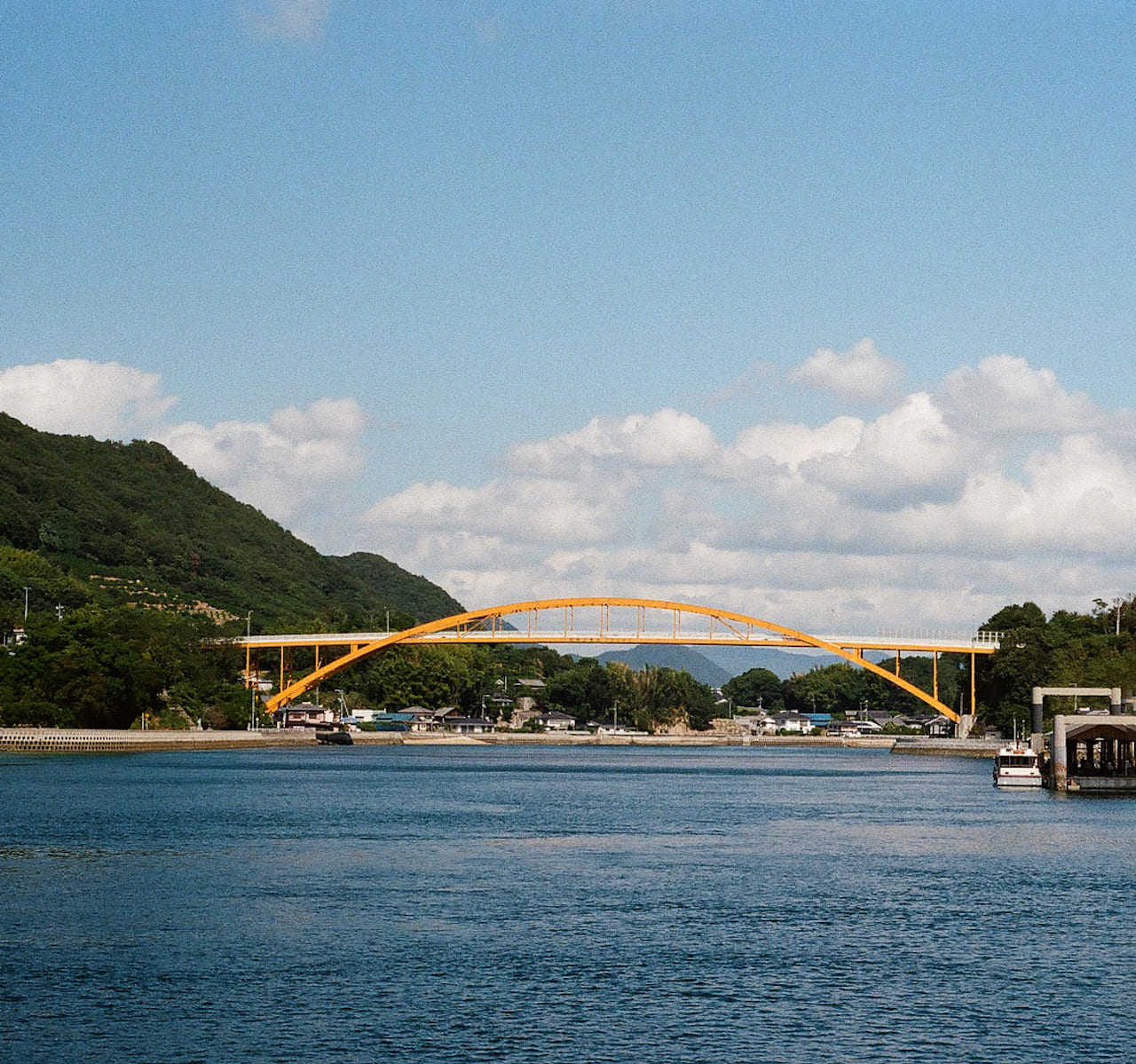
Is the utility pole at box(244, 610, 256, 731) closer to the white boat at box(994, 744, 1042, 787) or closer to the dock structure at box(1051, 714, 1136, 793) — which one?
the white boat at box(994, 744, 1042, 787)

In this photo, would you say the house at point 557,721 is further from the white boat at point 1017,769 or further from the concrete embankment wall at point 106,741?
the white boat at point 1017,769

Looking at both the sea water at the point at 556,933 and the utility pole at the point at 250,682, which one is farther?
the utility pole at the point at 250,682

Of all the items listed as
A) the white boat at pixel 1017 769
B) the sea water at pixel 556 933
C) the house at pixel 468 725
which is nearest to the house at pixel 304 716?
the house at pixel 468 725

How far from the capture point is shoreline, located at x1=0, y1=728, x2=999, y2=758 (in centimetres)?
9600

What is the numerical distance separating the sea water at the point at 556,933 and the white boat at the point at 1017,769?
17.7 meters

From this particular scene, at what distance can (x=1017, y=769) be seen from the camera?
266 feet

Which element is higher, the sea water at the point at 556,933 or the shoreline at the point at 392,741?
the shoreline at the point at 392,741

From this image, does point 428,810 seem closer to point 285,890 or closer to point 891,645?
point 285,890

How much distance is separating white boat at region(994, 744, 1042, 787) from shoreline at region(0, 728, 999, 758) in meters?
45.2

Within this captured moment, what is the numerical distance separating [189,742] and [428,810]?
55.3 m

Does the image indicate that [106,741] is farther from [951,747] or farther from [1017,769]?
[951,747]

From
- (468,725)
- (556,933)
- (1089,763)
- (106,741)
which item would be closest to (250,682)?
(468,725)

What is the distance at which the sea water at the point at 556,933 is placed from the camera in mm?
23078

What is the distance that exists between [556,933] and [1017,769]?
55.3 metres
